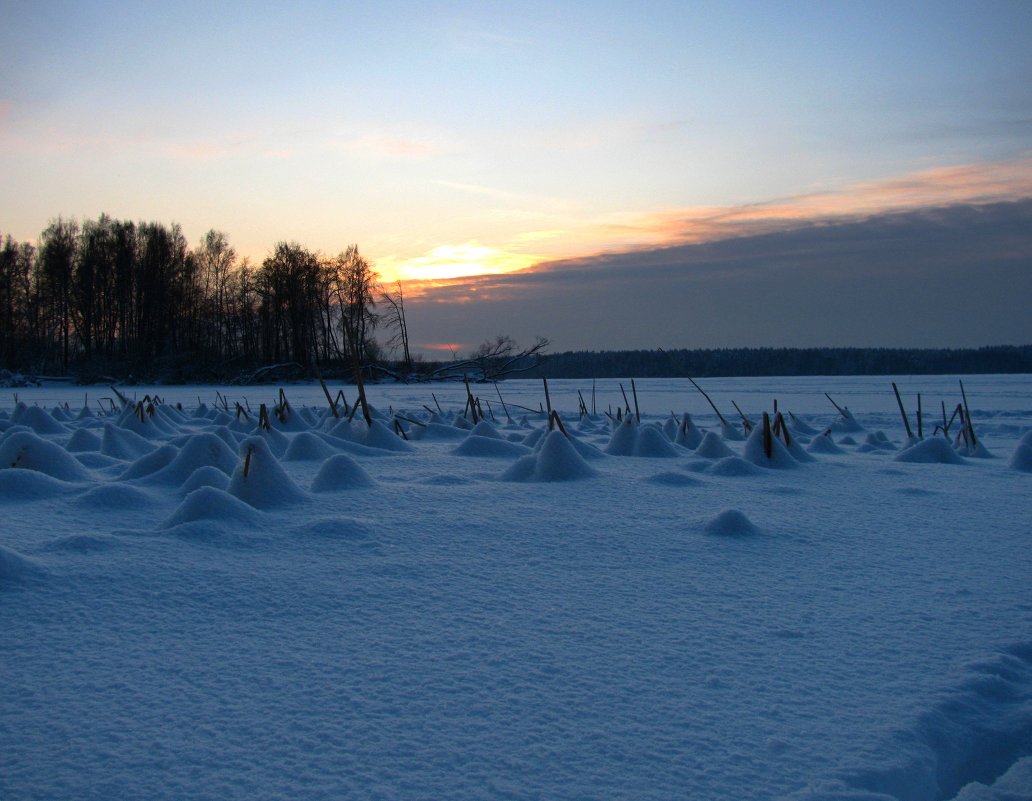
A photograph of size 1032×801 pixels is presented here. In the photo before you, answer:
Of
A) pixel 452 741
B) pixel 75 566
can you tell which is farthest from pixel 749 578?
pixel 75 566

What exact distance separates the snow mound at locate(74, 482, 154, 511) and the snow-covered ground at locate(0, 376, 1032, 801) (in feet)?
0.05

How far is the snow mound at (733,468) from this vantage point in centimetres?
422

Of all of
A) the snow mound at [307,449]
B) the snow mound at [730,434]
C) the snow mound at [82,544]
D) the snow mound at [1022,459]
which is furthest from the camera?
the snow mound at [730,434]

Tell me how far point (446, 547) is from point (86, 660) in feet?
3.78

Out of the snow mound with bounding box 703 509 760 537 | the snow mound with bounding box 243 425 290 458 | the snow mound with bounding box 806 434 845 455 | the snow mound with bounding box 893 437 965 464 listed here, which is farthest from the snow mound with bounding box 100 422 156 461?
the snow mound with bounding box 893 437 965 464

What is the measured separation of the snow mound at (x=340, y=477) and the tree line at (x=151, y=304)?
2923 centimetres

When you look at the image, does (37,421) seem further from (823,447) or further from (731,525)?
(823,447)

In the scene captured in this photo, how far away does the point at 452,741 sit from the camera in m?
1.16

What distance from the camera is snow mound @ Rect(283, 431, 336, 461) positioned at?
471 cm

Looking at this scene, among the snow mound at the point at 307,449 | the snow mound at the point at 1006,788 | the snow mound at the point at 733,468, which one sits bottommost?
the snow mound at the point at 1006,788

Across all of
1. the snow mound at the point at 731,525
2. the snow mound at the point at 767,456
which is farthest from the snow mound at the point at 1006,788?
the snow mound at the point at 767,456

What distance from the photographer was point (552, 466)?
3.84 meters

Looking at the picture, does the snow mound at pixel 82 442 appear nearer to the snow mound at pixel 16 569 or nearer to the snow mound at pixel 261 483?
the snow mound at pixel 261 483

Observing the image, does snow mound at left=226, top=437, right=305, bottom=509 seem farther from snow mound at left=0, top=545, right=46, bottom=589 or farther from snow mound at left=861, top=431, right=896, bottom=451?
snow mound at left=861, top=431, right=896, bottom=451
